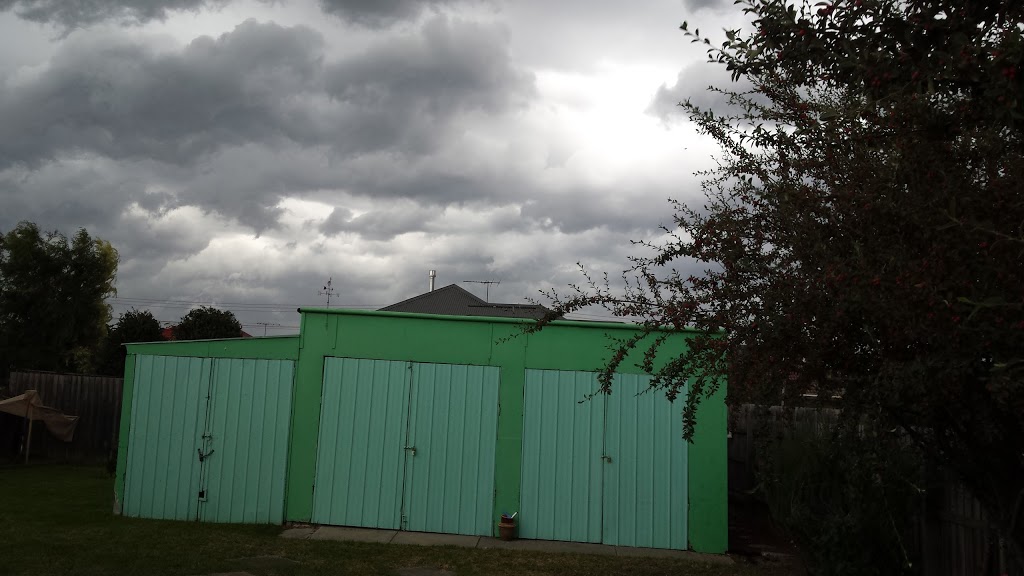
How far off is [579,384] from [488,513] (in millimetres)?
1951

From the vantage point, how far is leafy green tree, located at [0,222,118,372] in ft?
74.8

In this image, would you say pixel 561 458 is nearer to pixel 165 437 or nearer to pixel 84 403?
pixel 165 437

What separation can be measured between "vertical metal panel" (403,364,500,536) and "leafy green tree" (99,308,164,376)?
17.5 meters

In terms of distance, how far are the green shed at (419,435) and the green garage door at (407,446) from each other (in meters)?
0.02

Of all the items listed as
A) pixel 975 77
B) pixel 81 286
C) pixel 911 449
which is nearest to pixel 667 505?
pixel 911 449

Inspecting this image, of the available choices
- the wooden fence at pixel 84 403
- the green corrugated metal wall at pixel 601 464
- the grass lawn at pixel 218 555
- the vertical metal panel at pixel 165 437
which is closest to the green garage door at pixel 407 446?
the green corrugated metal wall at pixel 601 464

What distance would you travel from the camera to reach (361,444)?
31.7 feet

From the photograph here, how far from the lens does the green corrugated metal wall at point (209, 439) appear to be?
9.61m

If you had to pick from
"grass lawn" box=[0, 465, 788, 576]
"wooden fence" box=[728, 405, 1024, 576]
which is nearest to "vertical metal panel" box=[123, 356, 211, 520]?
"grass lawn" box=[0, 465, 788, 576]

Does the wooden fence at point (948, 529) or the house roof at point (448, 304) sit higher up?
the house roof at point (448, 304)

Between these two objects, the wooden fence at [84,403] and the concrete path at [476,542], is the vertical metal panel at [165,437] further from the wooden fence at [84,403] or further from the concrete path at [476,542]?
the wooden fence at [84,403]

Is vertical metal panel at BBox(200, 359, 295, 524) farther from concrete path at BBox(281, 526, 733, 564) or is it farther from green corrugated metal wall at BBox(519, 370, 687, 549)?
green corrugated metal wall at BBox(519, 370, 687, 549)

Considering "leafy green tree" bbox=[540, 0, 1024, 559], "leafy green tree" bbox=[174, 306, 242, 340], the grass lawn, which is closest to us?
"leafy green tree" bbox=[540, 0, 1024, 559]

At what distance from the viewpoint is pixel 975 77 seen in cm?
315
